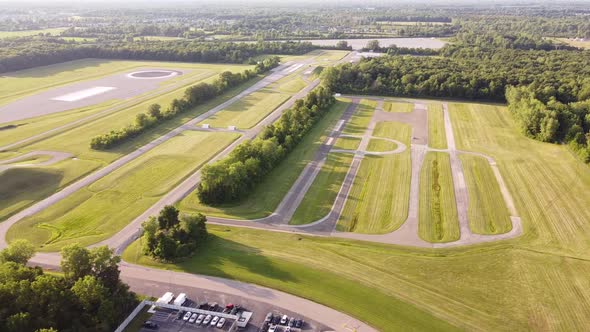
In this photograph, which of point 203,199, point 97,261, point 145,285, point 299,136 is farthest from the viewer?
point 299,136

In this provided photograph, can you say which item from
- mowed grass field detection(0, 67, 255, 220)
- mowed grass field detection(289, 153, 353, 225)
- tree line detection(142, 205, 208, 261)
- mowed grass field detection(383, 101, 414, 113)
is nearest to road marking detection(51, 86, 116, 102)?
mowed grass field detection(0, 67, 255, 220)

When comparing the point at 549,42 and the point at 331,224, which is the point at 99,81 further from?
the point at 549,42

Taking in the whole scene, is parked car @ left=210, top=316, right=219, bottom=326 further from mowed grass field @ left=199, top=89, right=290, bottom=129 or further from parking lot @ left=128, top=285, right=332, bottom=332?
mowed grass field @ left=199, top=89, right=290, bottom=129

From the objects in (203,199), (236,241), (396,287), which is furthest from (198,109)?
(396,287)

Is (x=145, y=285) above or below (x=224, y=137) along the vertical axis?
below

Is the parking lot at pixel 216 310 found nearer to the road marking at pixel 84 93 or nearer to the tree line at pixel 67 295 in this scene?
the tree line at pixel 67 295

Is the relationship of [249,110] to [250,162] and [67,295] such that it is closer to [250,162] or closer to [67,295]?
[250,162]

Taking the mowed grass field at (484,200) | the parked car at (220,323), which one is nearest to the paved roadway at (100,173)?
the parked car at (220,323)
